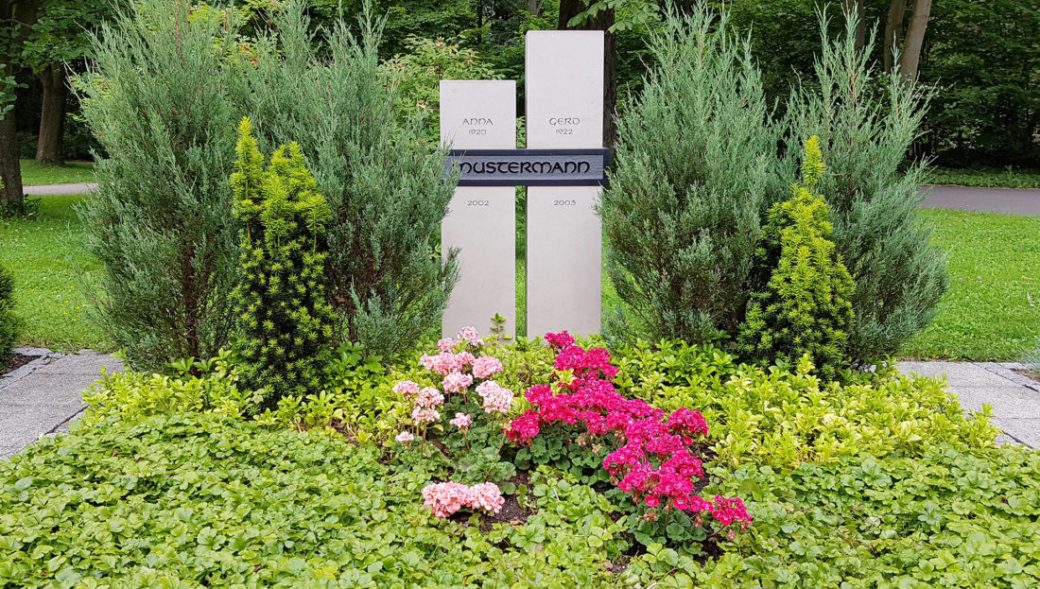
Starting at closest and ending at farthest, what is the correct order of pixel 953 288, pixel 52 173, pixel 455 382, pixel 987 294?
pixel 455 382 → pixel 987 294 → pixel 953 288 → pixel 52 173

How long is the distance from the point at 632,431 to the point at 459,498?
0.79 meters

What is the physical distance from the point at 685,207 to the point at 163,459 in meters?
3.17

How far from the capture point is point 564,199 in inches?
221

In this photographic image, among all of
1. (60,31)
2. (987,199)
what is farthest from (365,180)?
(987,199)

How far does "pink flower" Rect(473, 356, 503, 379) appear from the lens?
13.7ft

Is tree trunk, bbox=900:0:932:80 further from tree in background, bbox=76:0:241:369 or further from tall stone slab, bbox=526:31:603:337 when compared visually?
tree in background, bbox=76:0:241:369

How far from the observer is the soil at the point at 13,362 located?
6.08m

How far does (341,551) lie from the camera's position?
292 cm

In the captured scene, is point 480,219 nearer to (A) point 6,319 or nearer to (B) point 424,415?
(B) point 424,415

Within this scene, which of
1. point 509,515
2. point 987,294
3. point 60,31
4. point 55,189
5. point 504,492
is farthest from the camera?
point 55,189

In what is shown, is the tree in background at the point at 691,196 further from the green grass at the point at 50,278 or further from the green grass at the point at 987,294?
the green grass at the point at 50,278

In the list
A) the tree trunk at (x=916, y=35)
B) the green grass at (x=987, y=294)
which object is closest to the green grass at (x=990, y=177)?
the tree trunk at (x=916, y=35)

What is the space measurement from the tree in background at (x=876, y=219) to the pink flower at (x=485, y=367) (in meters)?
2.19

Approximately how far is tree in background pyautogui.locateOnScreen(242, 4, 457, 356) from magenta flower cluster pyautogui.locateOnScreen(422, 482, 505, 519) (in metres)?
1.66
